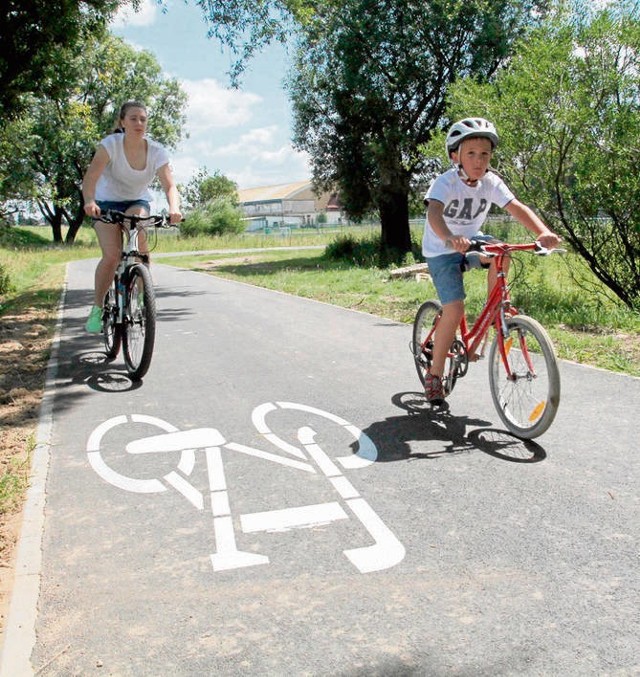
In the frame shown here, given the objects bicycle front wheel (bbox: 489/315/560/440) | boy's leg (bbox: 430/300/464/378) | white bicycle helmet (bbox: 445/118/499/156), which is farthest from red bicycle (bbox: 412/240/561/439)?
white bicycle helmet (bbox: 445/118/499/156)

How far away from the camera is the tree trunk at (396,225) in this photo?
24344mm

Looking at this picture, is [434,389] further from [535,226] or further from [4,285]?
[4,285]

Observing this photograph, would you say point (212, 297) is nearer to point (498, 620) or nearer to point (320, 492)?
point (320, 492)

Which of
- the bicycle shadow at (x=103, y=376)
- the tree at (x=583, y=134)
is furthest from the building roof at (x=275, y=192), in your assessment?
the bicycle shadow at (x=103, y=376)

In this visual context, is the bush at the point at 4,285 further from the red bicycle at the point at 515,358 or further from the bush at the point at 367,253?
the red bicycle at the point at 515,358

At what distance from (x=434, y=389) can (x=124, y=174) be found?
3.32 m

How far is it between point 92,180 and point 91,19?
9182 mm

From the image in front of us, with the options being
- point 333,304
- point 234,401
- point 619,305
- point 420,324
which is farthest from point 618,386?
point 333,304

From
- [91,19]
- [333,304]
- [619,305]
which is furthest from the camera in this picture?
[91,19]

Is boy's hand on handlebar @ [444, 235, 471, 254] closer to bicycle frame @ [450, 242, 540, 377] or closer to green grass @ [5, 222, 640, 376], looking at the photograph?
bicycle frame @ [450, 242, 540, 377]

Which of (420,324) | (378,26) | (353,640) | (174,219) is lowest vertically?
(353,640)

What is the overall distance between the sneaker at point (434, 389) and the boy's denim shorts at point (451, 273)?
57cm

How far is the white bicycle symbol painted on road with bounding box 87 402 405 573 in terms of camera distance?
3100 millimetres

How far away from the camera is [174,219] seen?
6.02 m
